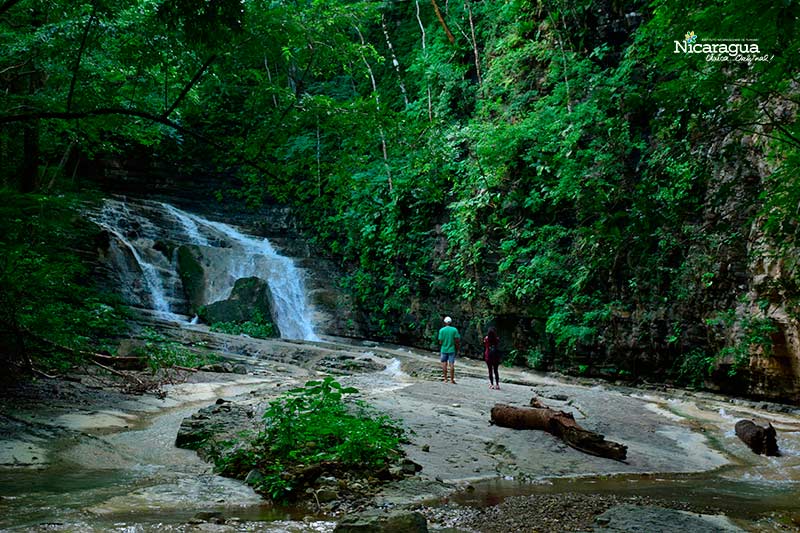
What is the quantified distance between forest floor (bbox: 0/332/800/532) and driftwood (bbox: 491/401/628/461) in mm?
135

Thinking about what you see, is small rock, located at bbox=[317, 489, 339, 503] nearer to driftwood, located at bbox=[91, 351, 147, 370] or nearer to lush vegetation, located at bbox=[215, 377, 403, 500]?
lush vegetation, located at bbox=[215, 377, 403, 500]

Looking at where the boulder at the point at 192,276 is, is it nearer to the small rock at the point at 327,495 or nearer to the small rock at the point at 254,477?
the small rock at the point at 254,477

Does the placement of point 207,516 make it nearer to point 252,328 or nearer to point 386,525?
point 386,525

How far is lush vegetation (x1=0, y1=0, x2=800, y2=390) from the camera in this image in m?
4.19

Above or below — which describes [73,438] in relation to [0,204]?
below

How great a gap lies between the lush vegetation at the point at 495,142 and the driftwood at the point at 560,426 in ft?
8.21

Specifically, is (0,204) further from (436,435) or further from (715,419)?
(715,419)

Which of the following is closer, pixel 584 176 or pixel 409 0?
pixel 584 176

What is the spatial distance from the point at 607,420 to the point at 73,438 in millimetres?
7670

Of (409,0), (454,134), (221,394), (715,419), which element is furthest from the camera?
(409,0)

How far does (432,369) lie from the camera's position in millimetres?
15164

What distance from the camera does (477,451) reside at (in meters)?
6.92

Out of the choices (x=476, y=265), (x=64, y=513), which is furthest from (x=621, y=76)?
(x=64, y=513)

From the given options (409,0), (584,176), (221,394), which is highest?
(409,0)
